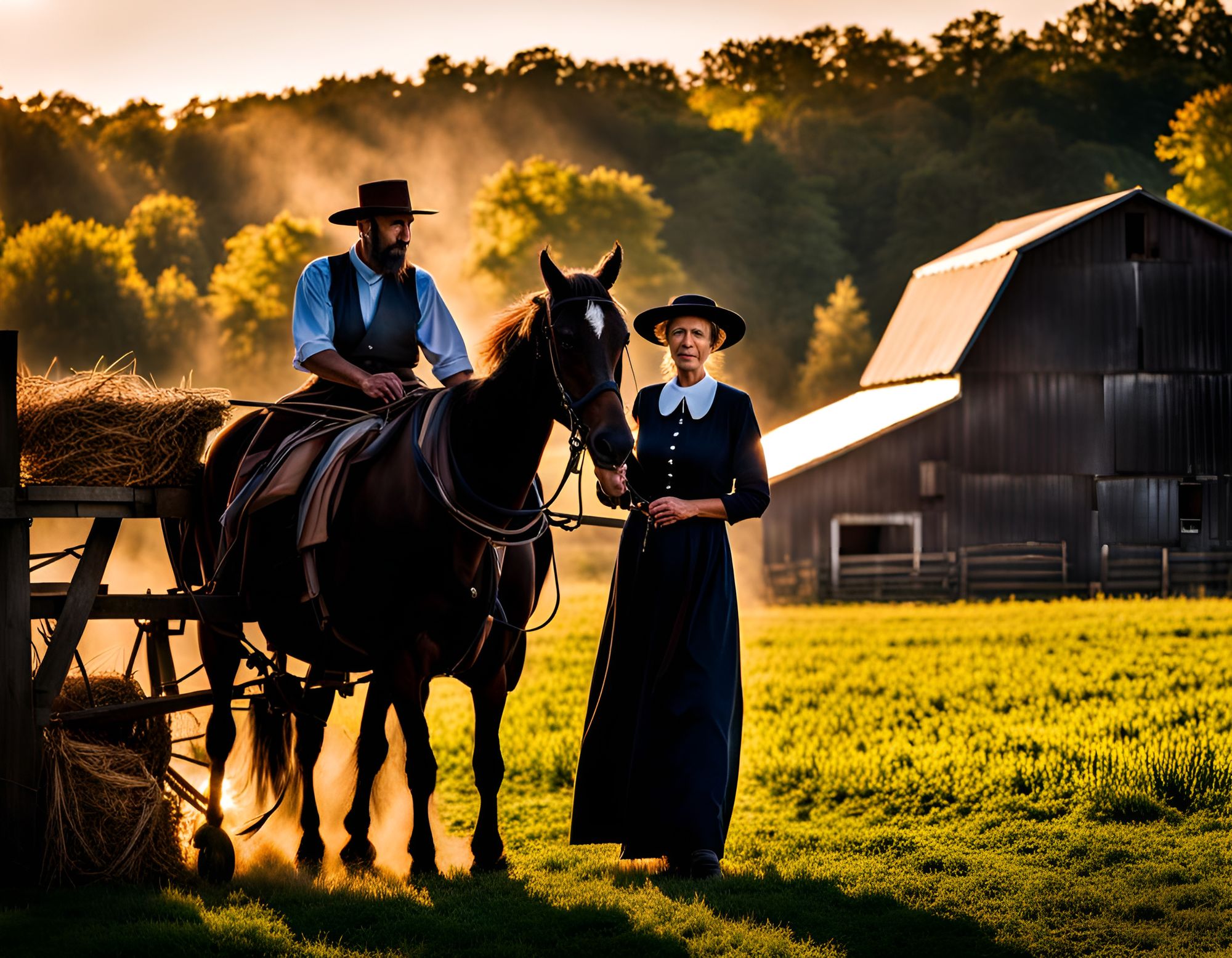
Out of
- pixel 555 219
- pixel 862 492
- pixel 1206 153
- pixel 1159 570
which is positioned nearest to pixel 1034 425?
pixel 1159 570

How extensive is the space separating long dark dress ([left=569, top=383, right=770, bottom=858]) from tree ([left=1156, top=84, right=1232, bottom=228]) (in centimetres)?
5399

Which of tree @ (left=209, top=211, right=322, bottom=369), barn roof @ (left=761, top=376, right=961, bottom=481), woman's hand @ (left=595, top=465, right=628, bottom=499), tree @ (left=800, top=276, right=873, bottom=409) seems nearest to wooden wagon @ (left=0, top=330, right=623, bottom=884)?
woman's hand @ (left=595, top=465, right=628, bottom=499)

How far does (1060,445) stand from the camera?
109ft

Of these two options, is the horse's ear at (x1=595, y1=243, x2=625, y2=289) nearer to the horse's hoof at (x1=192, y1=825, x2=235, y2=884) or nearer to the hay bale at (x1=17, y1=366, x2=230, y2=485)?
the hay bale at (x1=17, y1=366, x2=230, y2=485)

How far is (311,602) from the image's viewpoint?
22.1ft

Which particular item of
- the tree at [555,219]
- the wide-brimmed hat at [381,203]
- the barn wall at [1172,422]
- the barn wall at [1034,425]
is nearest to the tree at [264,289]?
the tree at [555,219]

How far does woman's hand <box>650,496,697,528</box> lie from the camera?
643cm

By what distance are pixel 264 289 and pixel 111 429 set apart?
61127mm

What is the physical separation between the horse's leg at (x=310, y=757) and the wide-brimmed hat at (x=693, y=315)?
240 centimetres

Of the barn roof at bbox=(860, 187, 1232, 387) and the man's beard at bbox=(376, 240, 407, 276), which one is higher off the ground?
the barn roof at bbox=(860, 187, 1232, 387)

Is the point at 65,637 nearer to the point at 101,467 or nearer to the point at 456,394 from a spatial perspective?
the point at 101,467

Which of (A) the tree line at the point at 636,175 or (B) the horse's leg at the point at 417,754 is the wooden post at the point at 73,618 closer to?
(B) the horse's leg at the point at 417,754

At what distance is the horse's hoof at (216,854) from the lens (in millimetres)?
6914

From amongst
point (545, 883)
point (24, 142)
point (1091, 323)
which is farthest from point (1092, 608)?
point (24, 142)
